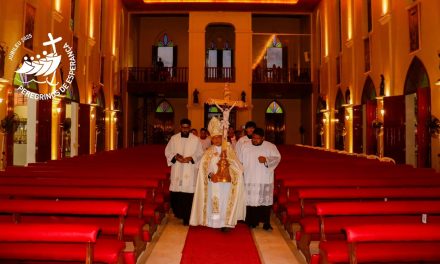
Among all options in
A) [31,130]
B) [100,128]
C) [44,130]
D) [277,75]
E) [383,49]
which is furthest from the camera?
[277,75]

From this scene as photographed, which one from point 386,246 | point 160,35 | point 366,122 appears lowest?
point 386,246

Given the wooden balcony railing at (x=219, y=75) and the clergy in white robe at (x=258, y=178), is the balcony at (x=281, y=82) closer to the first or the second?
the wooden balcony railing at (x=219, y=75)

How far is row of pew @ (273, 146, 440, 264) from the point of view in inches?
122

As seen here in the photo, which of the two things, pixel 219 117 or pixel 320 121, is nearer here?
pixel 219 117

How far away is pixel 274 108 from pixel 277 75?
3.92 metres

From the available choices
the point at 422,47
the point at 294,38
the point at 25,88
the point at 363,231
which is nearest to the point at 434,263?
the point at 363,231

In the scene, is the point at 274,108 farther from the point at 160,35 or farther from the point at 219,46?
the point at 160,35

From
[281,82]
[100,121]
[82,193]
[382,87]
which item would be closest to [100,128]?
[100,121]

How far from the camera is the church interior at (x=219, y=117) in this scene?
4.22 metres

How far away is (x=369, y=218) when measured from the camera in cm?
534

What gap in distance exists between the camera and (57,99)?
14398 millimetres

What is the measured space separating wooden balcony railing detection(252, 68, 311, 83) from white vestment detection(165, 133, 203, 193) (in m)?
17.8

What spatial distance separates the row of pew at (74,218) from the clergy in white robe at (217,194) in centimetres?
73

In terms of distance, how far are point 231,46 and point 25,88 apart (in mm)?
19367
